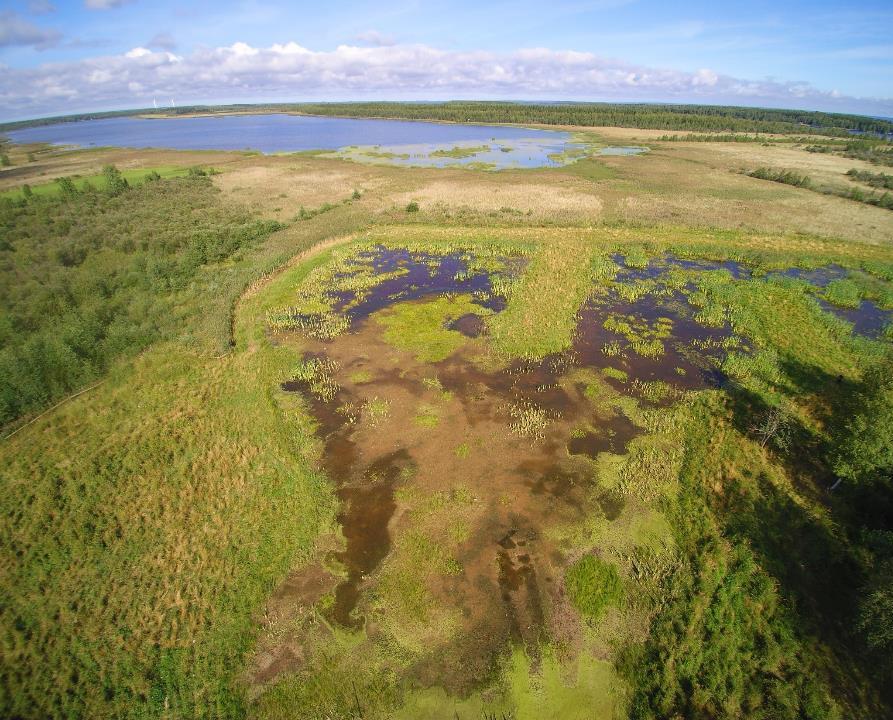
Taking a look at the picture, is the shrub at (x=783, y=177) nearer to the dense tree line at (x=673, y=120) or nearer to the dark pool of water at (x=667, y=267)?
the dark pool of water at (x=667, y=267)

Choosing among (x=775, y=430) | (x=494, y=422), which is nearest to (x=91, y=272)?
(x=494, y=422)

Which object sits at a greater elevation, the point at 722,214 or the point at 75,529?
the point at 722,214

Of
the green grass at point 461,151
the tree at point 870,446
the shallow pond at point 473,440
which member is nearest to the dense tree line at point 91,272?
the shallow pond at point 473,440

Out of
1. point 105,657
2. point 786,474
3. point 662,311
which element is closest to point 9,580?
point 105,657

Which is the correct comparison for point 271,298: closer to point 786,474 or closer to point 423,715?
point 423,715

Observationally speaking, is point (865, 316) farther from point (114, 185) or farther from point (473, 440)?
point (114, 185)

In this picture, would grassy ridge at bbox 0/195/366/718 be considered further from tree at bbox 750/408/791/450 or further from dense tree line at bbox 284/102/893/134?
dense tree line at bbox 284/102/893/134
